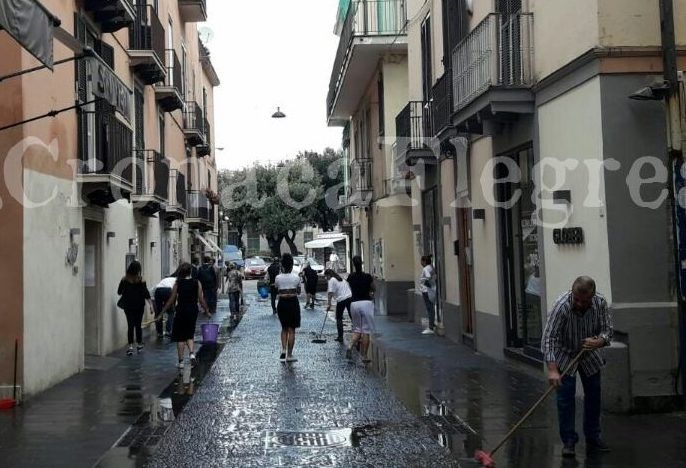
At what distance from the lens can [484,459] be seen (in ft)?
22.0

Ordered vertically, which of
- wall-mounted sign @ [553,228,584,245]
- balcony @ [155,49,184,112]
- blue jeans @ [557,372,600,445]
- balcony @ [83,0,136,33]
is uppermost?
balcony @ [155,49,184,112]

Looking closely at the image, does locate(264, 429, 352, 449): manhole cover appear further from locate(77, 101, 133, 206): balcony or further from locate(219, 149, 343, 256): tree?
locate(219, 149, 343, 256): tree

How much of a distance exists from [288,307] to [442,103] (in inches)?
190

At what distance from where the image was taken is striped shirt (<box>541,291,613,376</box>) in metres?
7.19

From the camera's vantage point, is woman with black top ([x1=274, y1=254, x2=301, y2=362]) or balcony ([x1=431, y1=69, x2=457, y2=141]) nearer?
woman with black top ([x1=274, y1=254, x2=301, y2=362])

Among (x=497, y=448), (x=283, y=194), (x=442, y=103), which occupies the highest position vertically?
A: (x=283, y=194)

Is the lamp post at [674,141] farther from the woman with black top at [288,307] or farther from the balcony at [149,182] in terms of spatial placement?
the balcony at [149,182]

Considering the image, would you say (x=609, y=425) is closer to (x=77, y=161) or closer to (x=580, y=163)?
(x=580, y=163)

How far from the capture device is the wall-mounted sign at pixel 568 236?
31.4 ft

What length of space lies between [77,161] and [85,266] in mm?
2473

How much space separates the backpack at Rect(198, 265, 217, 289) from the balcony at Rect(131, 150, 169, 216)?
3415 mm

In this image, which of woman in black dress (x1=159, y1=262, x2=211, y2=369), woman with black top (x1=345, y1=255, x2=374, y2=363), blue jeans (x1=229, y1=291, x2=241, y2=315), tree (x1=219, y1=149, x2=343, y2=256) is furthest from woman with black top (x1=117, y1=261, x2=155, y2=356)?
tree (x1=219, y1=149, x2=343, y2=256)

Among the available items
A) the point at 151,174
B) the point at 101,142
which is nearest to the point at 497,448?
the point at 101,142

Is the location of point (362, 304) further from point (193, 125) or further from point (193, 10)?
point (193, 10)
